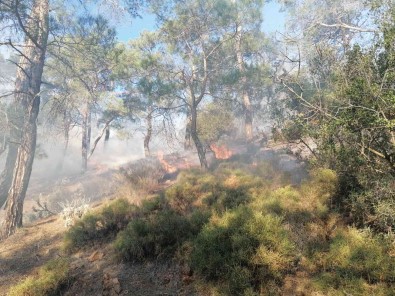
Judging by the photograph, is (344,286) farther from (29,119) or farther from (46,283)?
(29,119)

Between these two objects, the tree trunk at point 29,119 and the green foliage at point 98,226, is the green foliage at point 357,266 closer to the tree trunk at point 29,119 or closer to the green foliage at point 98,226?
the green foliage at point 98,226

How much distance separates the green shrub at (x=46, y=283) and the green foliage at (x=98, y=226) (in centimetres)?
143

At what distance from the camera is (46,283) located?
16.1ft

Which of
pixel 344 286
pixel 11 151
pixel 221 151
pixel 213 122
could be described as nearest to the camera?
pixel 344 286

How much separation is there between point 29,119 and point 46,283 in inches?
288

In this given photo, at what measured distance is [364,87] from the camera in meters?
4.64

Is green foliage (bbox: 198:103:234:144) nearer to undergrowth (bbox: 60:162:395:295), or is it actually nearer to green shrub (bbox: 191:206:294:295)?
undergrowth (bbox: 60:162:395:295)

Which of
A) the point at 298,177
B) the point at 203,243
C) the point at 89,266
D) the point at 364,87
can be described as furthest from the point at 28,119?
the point at 364,87

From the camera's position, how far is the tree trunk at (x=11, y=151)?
11633 mm

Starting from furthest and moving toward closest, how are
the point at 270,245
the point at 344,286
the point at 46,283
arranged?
the point at 46,283
the point at 270,245
the point at 344,286

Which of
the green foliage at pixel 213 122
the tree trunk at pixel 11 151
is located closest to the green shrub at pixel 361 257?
the tree trunk at pixel 11 151

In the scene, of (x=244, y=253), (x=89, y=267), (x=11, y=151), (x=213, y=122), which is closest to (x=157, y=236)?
(x=89, y=267)

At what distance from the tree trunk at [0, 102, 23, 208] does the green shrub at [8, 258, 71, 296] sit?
706 centimetres

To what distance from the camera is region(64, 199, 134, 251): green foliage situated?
6.94 meters
